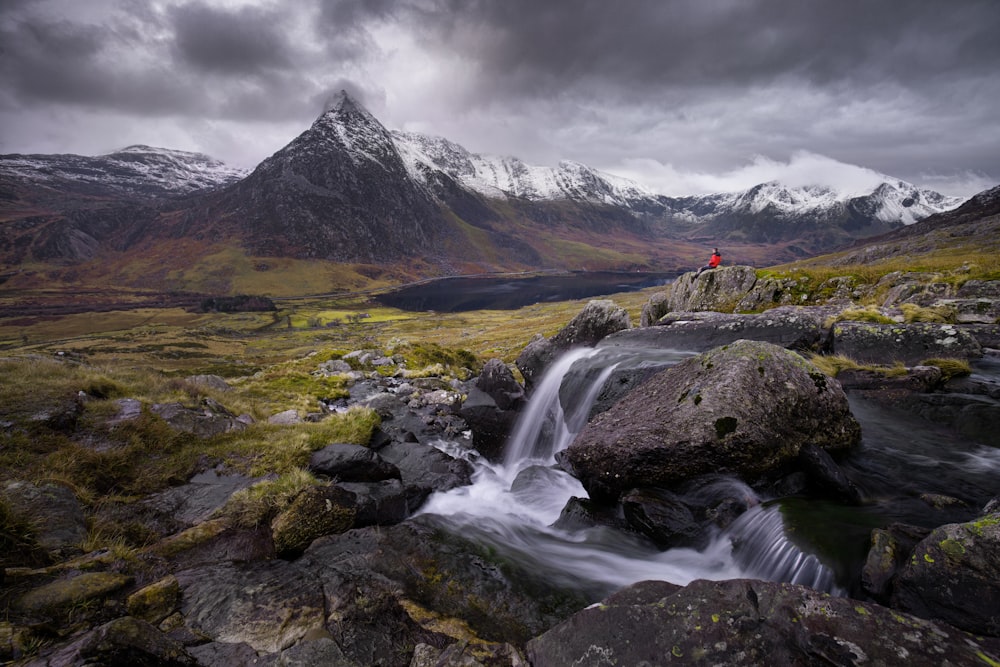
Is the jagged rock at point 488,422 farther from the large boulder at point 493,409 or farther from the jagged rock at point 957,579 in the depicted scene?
the jagged rock at point 957,579

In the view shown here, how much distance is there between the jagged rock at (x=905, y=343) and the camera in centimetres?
1455

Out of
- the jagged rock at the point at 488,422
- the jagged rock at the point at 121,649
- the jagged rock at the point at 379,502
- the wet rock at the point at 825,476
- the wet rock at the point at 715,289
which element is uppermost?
the wet rock at the point at 715,289

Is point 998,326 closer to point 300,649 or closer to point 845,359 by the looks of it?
point 845,359

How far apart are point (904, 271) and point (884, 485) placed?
22.3 metres

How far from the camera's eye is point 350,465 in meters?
13.1

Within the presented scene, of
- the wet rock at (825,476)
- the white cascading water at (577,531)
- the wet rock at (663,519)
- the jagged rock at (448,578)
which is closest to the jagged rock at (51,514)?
the jagged rock at (448,578)

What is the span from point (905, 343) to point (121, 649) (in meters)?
22.1

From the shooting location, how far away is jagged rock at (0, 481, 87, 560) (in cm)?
731

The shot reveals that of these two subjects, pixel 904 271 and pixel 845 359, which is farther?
pixel 904 271

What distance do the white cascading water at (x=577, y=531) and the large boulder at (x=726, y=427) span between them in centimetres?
97

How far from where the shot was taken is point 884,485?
974cm

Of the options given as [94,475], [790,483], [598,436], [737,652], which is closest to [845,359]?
[790,483]

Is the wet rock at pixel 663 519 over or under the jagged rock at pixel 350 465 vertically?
over

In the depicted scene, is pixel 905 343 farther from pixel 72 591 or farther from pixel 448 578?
pixel 72 591
